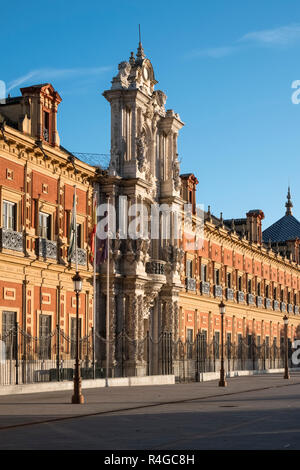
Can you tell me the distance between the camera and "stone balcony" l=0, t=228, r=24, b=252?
30.2m

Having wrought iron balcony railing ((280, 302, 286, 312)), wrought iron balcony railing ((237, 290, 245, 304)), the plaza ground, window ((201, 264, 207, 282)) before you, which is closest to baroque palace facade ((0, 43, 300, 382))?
window ((201, 264, 207, 282))

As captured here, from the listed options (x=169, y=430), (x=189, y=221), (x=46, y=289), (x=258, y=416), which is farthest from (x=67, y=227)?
(x=169, y=430)

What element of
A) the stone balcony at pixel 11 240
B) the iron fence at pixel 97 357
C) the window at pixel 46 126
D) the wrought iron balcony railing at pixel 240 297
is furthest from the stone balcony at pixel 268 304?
the stone balcony at pixel 11 240

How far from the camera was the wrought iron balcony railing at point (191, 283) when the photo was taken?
162 feet

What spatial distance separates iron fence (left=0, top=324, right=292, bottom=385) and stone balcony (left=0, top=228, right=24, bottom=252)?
318cm

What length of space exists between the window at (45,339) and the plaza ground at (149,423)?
6142 millimetres

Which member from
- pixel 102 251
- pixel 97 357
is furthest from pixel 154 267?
pixel 97 357

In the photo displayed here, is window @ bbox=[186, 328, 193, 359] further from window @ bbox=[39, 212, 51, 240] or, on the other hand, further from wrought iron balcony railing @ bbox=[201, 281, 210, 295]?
window @ bbox=[39, 212, 51, 240]

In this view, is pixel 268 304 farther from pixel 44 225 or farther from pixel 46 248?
pixel 46 248

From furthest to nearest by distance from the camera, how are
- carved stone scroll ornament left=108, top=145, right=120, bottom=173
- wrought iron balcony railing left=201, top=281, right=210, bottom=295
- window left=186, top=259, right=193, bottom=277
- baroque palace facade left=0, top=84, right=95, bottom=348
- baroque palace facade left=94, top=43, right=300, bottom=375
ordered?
wrought iron balcony railing left=201, top=281, right=210, bottom=295, window left=186, top=259, right=193, bottom=277, carved stone scroll ornament left=108, top=145, right=120, bottom=173, baroque palace facade left=94, top=43, right=300, bottom=375, baroque palace facade left=0, top=84, right=95, bottom=348

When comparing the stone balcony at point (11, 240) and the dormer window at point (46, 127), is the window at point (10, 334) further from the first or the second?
the dormer window at point (46, 127)

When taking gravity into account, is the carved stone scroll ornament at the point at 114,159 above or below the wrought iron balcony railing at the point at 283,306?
above

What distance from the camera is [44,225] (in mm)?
33875

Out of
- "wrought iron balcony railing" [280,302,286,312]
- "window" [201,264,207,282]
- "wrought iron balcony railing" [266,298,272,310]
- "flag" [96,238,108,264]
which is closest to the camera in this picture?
"flag" [96,238,108,264]
